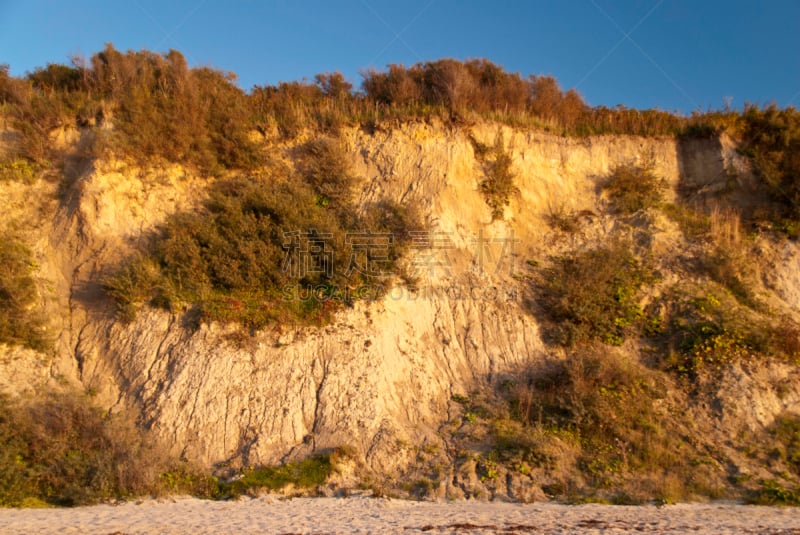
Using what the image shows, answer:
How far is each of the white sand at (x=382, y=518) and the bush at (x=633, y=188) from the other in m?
8.16

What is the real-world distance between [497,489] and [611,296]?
553cm

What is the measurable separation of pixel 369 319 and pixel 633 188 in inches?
336

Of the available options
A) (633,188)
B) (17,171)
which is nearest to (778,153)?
(633,188)

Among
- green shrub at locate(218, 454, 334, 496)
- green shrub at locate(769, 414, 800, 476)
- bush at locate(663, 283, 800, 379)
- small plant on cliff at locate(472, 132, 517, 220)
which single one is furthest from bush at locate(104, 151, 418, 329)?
green shrub at locate(769, 414, 800, 476)

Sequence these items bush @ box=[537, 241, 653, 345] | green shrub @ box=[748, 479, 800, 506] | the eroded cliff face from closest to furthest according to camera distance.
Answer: green shrub @ box=[748, 479, 800, 506], the eroded cliff face, bush @ box=[537, 241, 653, 345]

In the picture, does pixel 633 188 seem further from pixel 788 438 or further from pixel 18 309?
pixel 18 309

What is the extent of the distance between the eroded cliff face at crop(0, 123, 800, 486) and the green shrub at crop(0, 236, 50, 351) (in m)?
0.30

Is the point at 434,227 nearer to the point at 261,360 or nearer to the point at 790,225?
the point at 261,360

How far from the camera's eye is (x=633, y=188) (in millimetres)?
13883

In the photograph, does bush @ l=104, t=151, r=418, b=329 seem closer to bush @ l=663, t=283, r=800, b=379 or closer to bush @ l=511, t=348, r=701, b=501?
bush @ l=511, t=348, r=701, b=501

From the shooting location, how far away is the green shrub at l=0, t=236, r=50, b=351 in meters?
9.75

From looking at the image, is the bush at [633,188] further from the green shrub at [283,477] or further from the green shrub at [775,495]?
the green shrub at [283,477]

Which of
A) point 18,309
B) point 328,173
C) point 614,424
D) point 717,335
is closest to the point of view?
point 614,424

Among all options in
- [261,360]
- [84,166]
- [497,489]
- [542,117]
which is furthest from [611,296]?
[84,166]
